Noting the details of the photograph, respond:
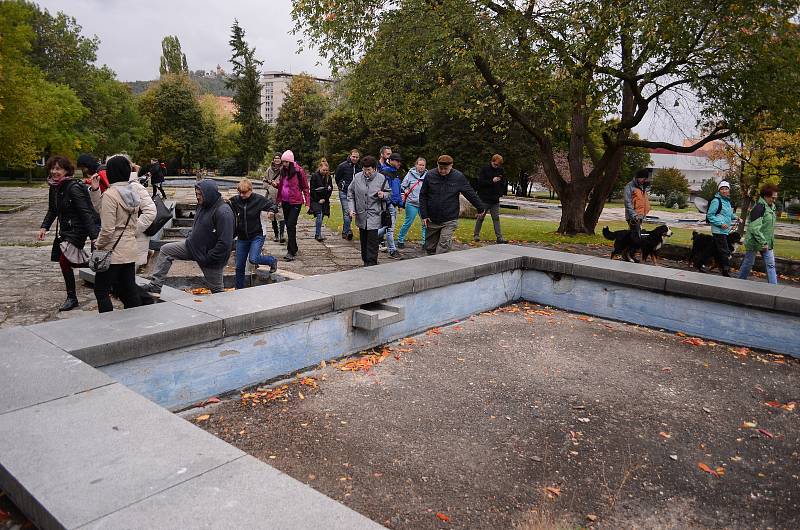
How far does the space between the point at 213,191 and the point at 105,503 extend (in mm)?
4744

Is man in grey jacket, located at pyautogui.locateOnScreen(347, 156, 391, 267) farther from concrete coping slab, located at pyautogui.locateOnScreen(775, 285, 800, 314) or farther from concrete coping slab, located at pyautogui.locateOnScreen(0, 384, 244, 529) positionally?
concrete coping slab, located at pyautogui.locateOnScreen(0, 384, 244, 529)

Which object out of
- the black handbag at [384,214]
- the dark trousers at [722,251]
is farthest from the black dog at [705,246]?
the black handbag at [384,214]

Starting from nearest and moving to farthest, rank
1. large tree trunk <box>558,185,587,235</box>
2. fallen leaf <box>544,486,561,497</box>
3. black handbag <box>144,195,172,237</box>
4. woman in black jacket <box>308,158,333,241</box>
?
fallen leaf <box>544,486,561,497</box>, black handbag <box>144,195,172,237</box>, woman in black jacket <box>308,158,333,241</box>, large tree trunk <box>558,185,587,235</box>

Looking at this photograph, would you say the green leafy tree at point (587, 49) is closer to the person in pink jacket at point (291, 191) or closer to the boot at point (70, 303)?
the person in pink jacket at point (291, 191)

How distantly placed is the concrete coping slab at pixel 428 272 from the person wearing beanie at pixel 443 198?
5.74 feet

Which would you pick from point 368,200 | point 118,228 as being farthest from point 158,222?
point 368,200

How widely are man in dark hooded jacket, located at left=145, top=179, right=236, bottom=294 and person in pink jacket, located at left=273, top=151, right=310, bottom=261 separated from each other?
3.88 metres

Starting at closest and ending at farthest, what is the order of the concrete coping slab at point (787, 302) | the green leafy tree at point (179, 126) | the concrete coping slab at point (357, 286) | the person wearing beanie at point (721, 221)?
the concrete coping slab at point (357, 286) → the concrete coping slab at point (787, 302) → the person wearing beanie at point (721, 221) → the green leafy tree at point (179, 126)

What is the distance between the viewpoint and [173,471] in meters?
2.59

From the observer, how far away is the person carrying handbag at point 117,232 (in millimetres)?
5660

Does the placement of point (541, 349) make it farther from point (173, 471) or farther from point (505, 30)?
point (505, 30)

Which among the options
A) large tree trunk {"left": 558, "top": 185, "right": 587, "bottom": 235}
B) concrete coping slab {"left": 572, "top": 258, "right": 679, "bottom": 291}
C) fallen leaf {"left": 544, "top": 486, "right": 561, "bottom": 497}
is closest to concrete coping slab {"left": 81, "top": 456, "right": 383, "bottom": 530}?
fallen leaf {"left": 544, "top": 486, "right": 561, "bottom": 497}

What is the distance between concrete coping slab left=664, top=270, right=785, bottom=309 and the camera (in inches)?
249

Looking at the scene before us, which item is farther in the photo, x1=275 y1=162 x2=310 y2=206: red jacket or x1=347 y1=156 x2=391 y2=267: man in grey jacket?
x1=275 y1=162 x2=310 y2=206: red jacket
